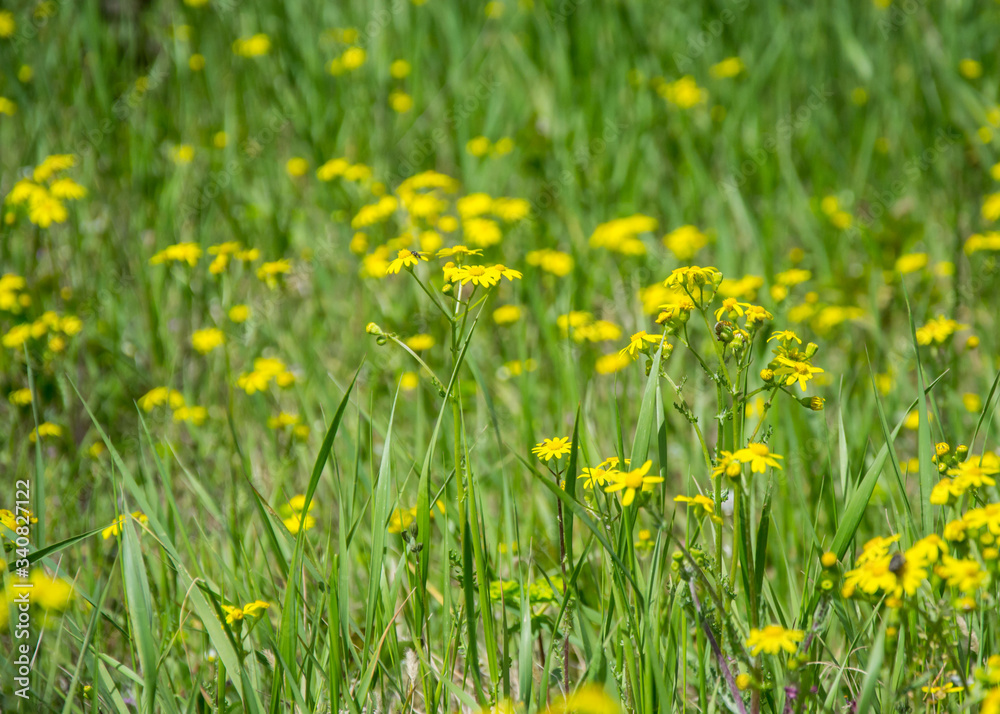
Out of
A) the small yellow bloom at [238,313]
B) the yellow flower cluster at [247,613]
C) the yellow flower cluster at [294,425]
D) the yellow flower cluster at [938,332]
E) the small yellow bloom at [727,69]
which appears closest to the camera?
the yellow flower cluster at [247,613]

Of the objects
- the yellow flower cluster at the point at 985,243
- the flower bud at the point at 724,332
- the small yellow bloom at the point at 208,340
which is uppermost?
the yellow flower cluster at the point at 985,243

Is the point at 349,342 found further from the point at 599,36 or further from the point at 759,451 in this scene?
the point at 599,36

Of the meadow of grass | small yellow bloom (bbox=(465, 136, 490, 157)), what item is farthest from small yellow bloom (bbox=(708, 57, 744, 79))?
small yellow bloom (bbox=(465, 136, 490, 157))

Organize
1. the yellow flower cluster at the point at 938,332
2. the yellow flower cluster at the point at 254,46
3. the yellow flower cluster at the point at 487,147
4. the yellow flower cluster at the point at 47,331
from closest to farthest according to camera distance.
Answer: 1. the yellow flower cluster at the point at 938,332
2. the yellow flower cluster at the point at 47,331
3. the yellow flower cluster at the point at 487,147
4. the yellow flower cluster at the point at 254,46

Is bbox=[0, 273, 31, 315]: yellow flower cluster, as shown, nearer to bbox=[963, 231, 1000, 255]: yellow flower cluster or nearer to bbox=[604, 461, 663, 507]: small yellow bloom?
bbox=[604, 461, 663, 507]: small yellow bloom

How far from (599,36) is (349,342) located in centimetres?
248

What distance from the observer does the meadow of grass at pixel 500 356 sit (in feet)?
4.42

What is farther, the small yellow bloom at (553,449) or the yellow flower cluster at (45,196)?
the yellow flower cluster at (45,196)

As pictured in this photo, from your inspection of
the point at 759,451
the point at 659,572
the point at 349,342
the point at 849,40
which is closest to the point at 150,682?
the point at 659,572

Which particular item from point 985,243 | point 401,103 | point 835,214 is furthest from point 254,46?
point 985,243

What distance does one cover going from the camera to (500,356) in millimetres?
3020

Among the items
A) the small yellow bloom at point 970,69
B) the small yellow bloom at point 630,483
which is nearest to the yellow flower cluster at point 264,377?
the small yellow bloom at point 630,483

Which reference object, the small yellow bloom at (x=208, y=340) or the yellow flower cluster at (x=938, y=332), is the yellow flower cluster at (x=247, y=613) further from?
the yellow flower cluster at (x=938, y=332)

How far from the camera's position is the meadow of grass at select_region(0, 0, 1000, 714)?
1.35 meters
